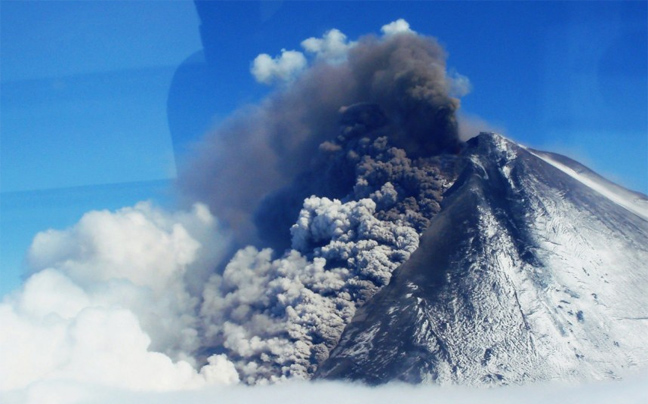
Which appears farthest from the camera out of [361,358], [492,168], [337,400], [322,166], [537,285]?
[322,166]

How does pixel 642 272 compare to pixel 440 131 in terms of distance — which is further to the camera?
pixel 440 131

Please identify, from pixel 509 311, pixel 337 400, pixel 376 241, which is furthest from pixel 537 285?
pixel 337 400

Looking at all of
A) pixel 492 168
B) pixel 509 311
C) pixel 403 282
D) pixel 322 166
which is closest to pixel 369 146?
pixel 322 166

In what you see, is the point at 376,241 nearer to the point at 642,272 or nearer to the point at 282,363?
A: the point at 282,363

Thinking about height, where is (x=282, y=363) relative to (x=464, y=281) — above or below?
below

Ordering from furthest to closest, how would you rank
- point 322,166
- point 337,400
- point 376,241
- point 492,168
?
1. point 322,166
2. point 492,168
3. point 376,241
4. point 337,400

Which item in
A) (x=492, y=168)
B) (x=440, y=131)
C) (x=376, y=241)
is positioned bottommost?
(x=376, y=241)

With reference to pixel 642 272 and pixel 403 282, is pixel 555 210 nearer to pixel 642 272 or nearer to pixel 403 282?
pixel 642 272
